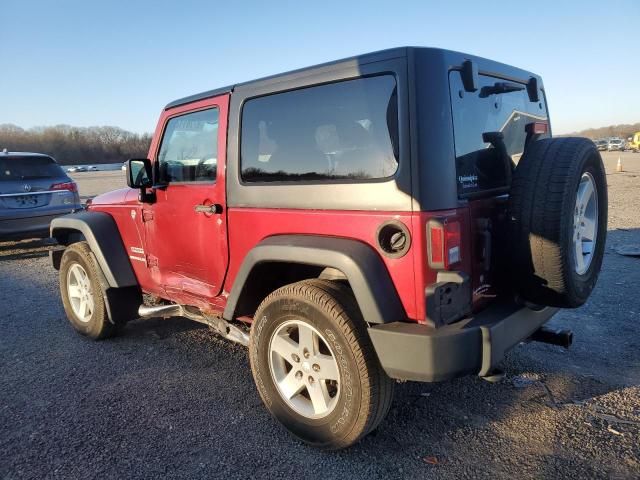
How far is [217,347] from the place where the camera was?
4.30 m

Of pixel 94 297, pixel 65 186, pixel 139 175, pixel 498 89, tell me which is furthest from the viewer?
pixel 65 186

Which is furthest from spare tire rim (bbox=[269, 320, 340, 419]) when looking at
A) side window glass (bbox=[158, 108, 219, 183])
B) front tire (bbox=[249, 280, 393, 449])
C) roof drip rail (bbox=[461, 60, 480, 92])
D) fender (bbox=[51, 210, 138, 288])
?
fender (bbox=[51, 210, 138, 288])

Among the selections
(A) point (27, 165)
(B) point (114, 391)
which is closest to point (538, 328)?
(B) point (114, 391)

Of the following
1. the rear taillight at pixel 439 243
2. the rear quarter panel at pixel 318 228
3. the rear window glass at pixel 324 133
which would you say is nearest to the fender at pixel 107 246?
the rear quarter panel at pixel 318 228

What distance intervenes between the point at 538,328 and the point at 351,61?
1.95 meters

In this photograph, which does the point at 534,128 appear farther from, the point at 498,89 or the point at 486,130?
the point at 486,130

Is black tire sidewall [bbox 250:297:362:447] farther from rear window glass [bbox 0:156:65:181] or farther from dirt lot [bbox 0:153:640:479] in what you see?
rear window glass [bbox 0:156:65:181]

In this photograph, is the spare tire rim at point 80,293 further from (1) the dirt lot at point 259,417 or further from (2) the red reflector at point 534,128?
(2) the red reflector at point 534,128

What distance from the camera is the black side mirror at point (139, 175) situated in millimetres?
3836

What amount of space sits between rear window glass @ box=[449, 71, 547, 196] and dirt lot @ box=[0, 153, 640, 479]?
56.6 inches

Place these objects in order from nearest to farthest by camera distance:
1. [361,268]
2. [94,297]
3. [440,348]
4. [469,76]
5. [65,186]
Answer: [440,348], [361,268], [469,76], [94,297], [65,186]

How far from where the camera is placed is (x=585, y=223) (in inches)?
119

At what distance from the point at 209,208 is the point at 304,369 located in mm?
1281

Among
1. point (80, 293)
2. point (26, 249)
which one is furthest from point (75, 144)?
point (80, 293)
